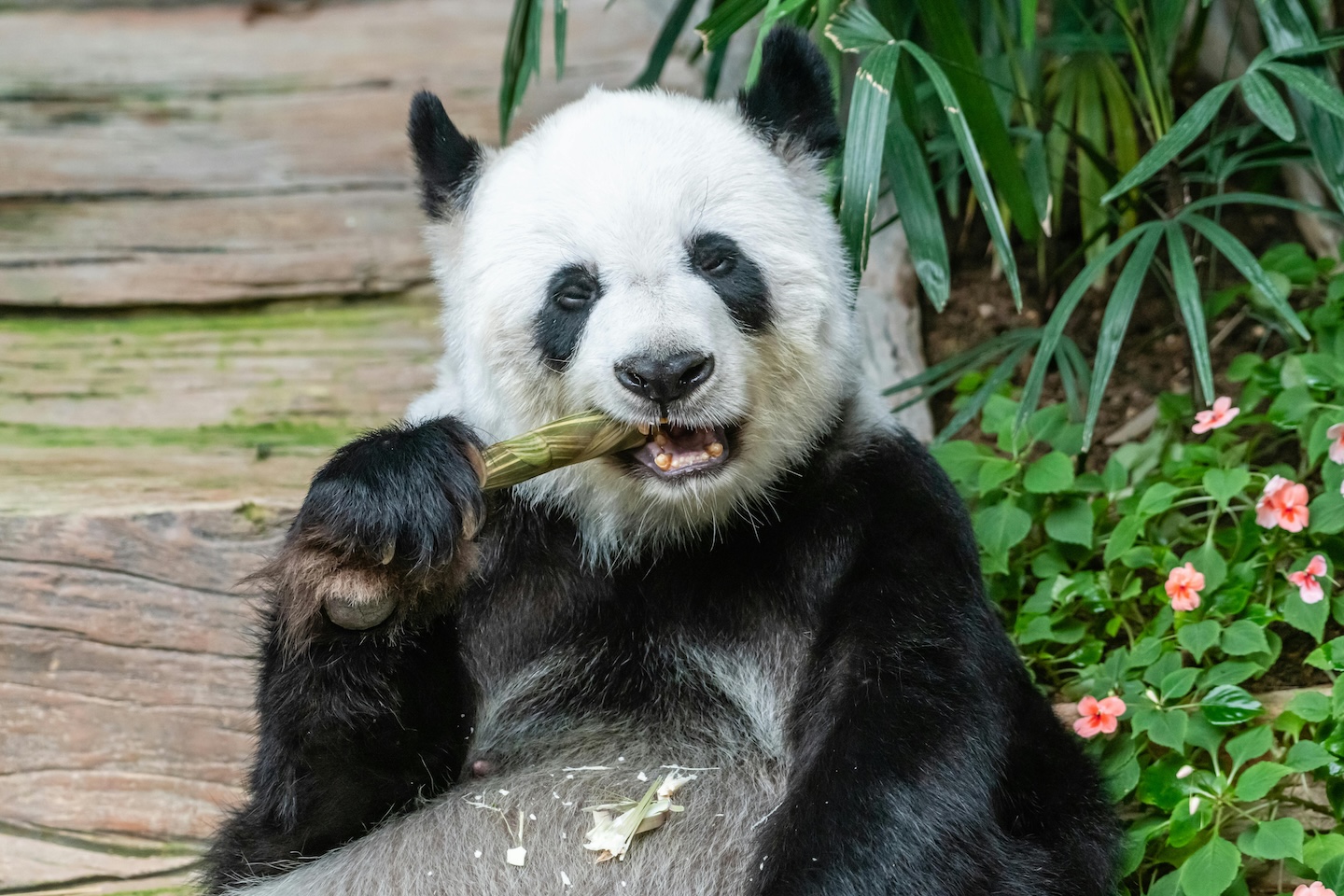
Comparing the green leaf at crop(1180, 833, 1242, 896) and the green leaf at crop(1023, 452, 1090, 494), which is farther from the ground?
the green leaf at crop(1023, 452, 1090, 494)

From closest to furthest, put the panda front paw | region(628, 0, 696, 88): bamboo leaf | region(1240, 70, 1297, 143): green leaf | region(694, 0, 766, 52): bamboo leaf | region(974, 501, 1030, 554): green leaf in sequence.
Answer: the panda front paw → region(1240, 70, 1297, 143): green leaf → region(974, 501, 1030, 554): green leaf → region(694, 0, 766, 52): bamboo leaf → region(628, 0, 696, 88): bamboo leaf

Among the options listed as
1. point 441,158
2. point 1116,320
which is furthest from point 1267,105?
point 441,158

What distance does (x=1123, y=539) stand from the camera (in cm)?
374

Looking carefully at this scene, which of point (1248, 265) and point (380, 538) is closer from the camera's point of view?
point (380, 538)

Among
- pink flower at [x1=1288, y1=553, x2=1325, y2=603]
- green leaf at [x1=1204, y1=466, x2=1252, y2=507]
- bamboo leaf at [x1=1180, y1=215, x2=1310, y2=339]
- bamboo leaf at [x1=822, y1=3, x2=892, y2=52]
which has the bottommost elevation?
pink flower at [x1=1288, y1=553, x2=1325, y2=603]

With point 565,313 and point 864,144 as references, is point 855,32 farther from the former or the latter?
point 565,313

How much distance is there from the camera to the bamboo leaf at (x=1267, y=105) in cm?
329

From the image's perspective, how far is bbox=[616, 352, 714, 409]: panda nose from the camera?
270cm

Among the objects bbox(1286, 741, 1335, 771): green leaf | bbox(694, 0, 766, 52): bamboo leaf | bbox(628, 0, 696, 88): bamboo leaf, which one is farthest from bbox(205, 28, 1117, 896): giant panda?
A: bbox(628, 0, 696, 88): bamboo leaf

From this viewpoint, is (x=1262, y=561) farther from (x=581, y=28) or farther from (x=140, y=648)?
(x=581, y=28)

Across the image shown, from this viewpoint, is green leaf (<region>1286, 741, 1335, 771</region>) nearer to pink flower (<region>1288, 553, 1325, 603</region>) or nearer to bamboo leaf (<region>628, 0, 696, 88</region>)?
pink flower (<region>1288, 553, 1325, 603</region>)

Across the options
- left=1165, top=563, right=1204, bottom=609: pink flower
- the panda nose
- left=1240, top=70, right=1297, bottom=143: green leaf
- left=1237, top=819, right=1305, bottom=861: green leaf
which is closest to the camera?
the panda nose

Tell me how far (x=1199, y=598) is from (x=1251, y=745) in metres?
0.50

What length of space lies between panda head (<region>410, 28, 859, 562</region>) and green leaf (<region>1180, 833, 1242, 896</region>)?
127 centimetres
